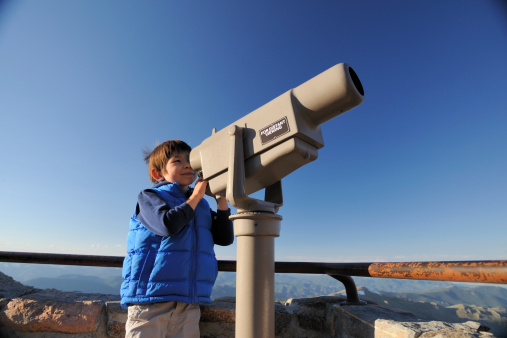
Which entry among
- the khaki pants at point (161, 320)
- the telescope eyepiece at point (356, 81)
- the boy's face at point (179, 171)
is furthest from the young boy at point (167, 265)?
the telescope eyepiece at point (356, 81)

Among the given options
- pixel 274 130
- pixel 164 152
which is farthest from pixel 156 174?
pixel 274 130

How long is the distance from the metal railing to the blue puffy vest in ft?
0.93

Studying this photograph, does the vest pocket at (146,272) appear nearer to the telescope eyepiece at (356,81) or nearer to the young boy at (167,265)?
the young boy at (167,265)

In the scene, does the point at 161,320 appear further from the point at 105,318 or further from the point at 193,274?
the point at 105,318

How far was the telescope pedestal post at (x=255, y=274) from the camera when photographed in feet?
3.48

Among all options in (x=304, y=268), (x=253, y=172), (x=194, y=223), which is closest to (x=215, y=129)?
(x=253, y=172)

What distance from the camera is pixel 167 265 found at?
1296 mm

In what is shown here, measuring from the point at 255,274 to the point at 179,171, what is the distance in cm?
81

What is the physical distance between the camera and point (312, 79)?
3.57 ft

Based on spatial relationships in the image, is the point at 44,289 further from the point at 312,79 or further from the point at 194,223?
the point at 312,79

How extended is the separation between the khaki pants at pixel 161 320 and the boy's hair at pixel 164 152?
751 mm

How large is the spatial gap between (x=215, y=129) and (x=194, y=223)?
0.47 m

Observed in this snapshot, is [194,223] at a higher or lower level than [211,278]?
higher

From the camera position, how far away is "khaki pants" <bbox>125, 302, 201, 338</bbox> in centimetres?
126
